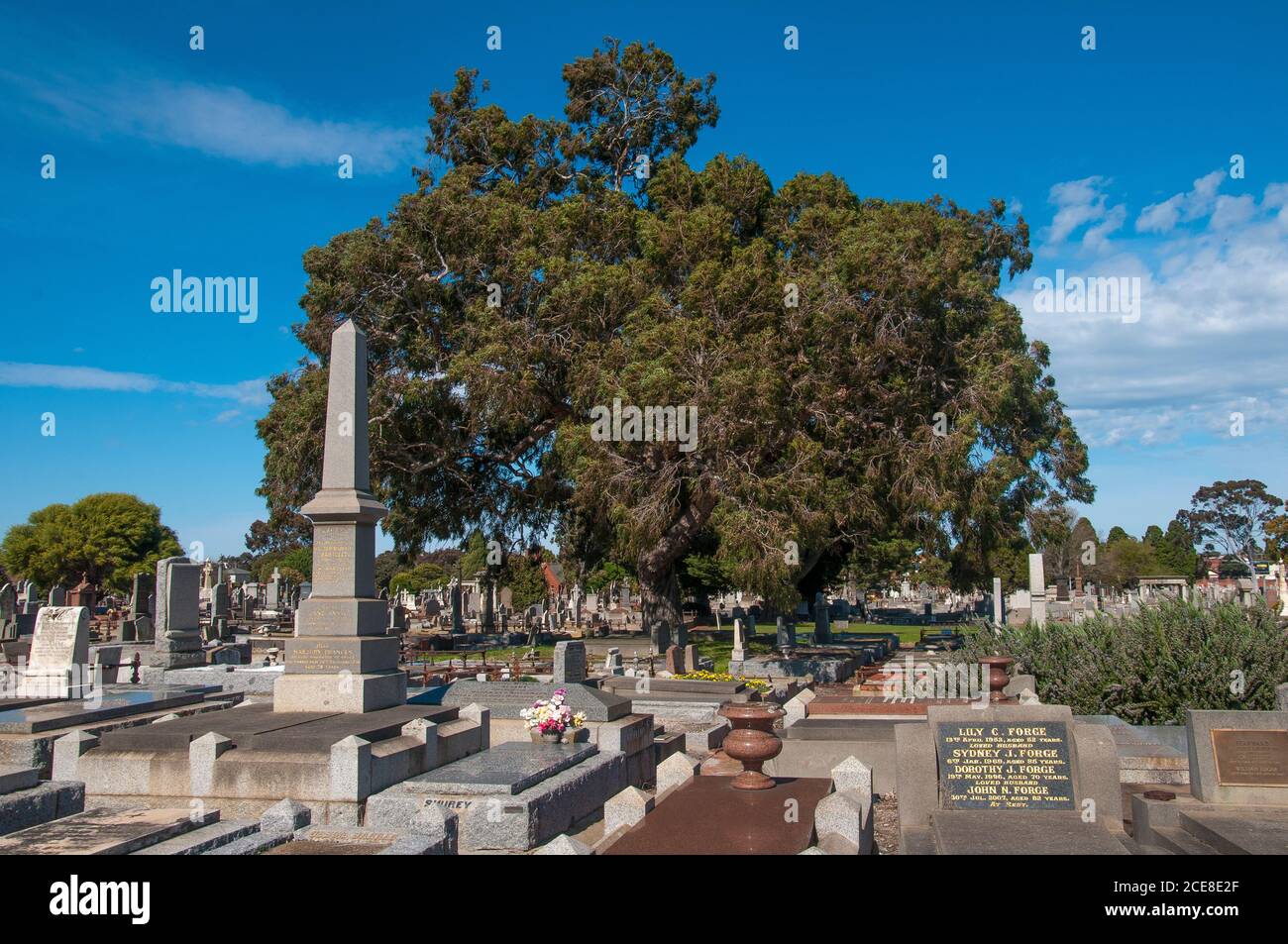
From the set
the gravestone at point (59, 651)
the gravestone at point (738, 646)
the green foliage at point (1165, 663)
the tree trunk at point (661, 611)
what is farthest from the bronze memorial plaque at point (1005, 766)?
the tree trunk at point (661, 611)

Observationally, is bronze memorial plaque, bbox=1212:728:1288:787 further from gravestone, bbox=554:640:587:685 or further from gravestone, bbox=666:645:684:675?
gravestone, bbox=666:645:684:675

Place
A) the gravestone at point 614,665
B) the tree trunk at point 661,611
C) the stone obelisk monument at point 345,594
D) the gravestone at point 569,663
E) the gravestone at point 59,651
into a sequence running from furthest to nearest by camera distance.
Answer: the tree trunk at point 661,611
the gravestone at point 614,665
the gravestone at point 569,663
the gravestone at point 59,651
the stone obelisk monument at point 345,594

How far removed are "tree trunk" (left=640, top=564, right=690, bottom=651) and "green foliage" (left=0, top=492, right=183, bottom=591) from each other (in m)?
45.9

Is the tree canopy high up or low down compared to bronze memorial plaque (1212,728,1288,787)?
up

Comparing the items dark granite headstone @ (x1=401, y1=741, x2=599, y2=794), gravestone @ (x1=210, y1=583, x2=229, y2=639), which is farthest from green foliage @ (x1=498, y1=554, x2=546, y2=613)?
dark granite headstone @ (x1=401, y1=741, x2=599, y2=794)

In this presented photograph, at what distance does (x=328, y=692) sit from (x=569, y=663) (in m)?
5.55

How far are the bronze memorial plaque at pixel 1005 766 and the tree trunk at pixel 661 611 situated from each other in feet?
60.9

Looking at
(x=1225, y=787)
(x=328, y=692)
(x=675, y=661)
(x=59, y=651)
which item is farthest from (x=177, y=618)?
(x=1225, y=787)

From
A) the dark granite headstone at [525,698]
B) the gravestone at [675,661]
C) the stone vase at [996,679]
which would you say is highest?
the stone vase at [996,679]

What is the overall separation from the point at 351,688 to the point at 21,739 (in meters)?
3.59

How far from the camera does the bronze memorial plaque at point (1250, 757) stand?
8.24m

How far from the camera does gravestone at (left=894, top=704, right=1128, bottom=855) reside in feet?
27.5

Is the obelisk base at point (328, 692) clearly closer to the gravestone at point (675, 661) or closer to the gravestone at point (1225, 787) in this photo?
the gravestone at point (1225, 787)
